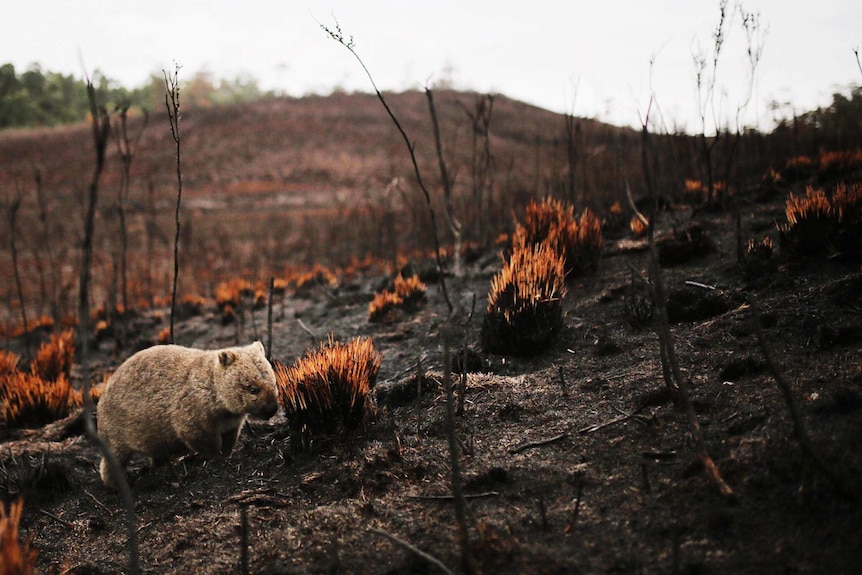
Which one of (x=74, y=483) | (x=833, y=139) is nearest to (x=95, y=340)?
(x=74, y=483)

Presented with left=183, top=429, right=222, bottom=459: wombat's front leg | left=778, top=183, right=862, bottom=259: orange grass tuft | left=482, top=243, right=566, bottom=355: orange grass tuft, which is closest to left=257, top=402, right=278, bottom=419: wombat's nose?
left=183, top=429, right=222, bottom=459: wombat's front leg

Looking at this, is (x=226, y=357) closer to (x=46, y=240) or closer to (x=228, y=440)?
(x=228, y=440)

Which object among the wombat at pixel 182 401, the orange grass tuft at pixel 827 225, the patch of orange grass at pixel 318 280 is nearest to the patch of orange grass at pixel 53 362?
the wombat at pixel 182 401

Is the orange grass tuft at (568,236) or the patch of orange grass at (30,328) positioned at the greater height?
the orange grass tuft at (568,236)

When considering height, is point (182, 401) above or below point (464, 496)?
above

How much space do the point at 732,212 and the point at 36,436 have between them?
7731 millimetres

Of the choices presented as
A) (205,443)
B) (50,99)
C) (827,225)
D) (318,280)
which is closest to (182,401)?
(205,443)

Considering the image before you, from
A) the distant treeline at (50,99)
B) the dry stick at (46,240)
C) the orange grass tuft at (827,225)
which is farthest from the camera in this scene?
the distant treeline at (50,99)

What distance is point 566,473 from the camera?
234cm

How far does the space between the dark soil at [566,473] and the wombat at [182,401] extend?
0.23m

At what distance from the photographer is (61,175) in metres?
32.6

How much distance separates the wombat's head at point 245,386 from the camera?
306cm

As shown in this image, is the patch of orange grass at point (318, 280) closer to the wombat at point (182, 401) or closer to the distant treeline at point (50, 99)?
the wombat at point (182, 401)

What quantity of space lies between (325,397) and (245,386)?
0.51 metres
